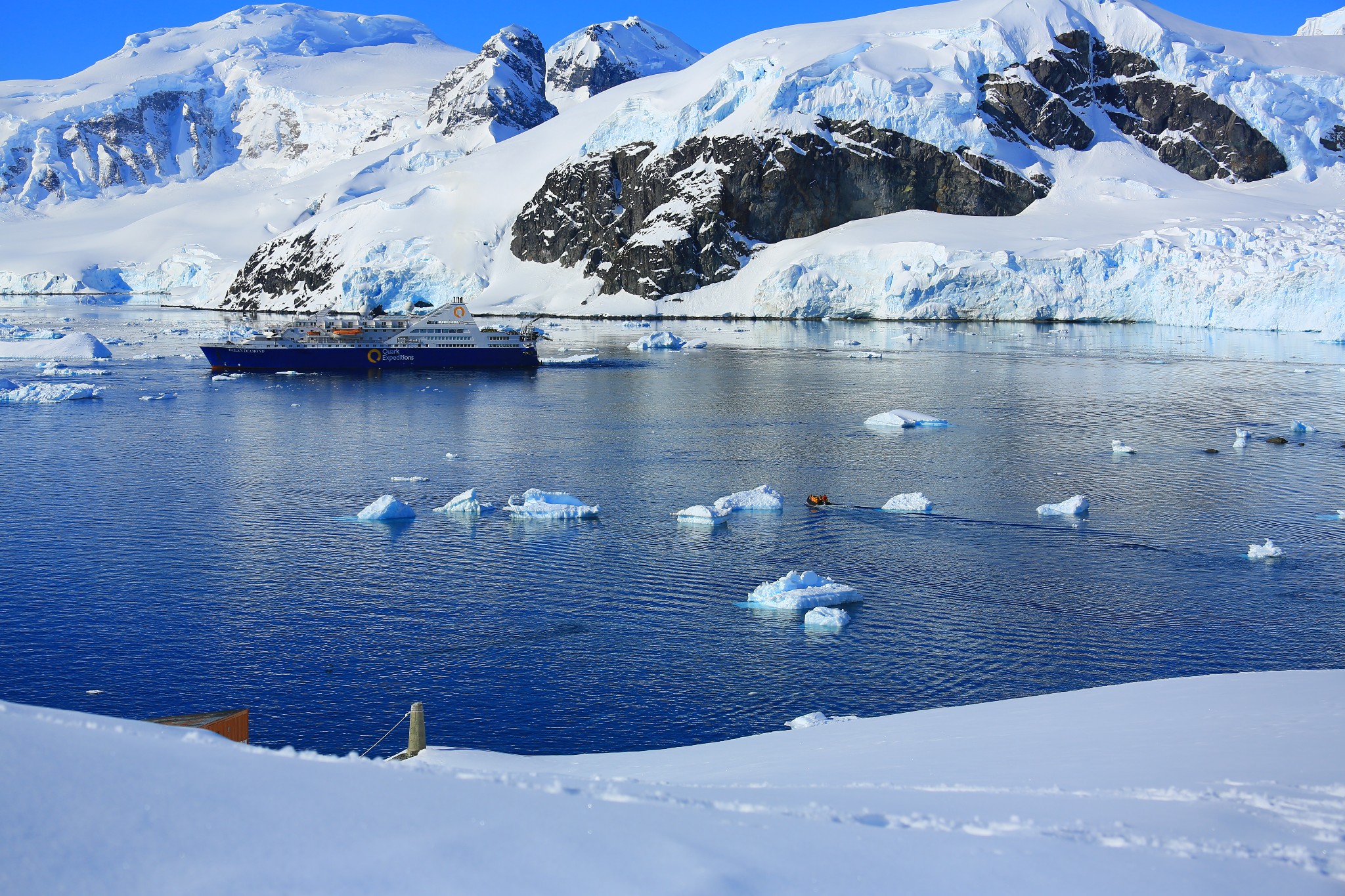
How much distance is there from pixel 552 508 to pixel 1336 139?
86045mm

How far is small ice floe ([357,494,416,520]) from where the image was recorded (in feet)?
58.0

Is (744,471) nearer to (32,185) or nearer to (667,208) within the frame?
(667,208)

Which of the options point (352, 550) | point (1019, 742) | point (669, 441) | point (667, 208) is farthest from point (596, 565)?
point (667, 208)

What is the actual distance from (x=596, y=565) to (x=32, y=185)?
190287mm

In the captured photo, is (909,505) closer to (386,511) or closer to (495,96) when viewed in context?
(386,511)

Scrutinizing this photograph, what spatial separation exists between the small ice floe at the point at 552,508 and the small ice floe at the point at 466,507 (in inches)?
18.9

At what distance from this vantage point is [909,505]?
1830 centimetres

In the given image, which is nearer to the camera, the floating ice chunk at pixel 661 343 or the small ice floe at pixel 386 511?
the small ice floe at pixel 386 511

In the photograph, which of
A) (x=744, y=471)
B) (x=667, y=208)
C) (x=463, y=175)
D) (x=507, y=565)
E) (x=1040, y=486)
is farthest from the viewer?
(x=463, y=175)

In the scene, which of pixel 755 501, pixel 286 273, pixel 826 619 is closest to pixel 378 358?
pixel 755 501

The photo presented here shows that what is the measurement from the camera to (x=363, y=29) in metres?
196

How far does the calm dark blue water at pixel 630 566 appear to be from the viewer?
35.7ft

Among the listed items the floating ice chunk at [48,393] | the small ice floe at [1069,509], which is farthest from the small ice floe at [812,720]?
the floating ice chunk at [48,393]

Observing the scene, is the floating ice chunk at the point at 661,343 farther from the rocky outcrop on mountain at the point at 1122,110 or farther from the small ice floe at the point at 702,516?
the rocky outcrop on mountain at the point at 1122,110
